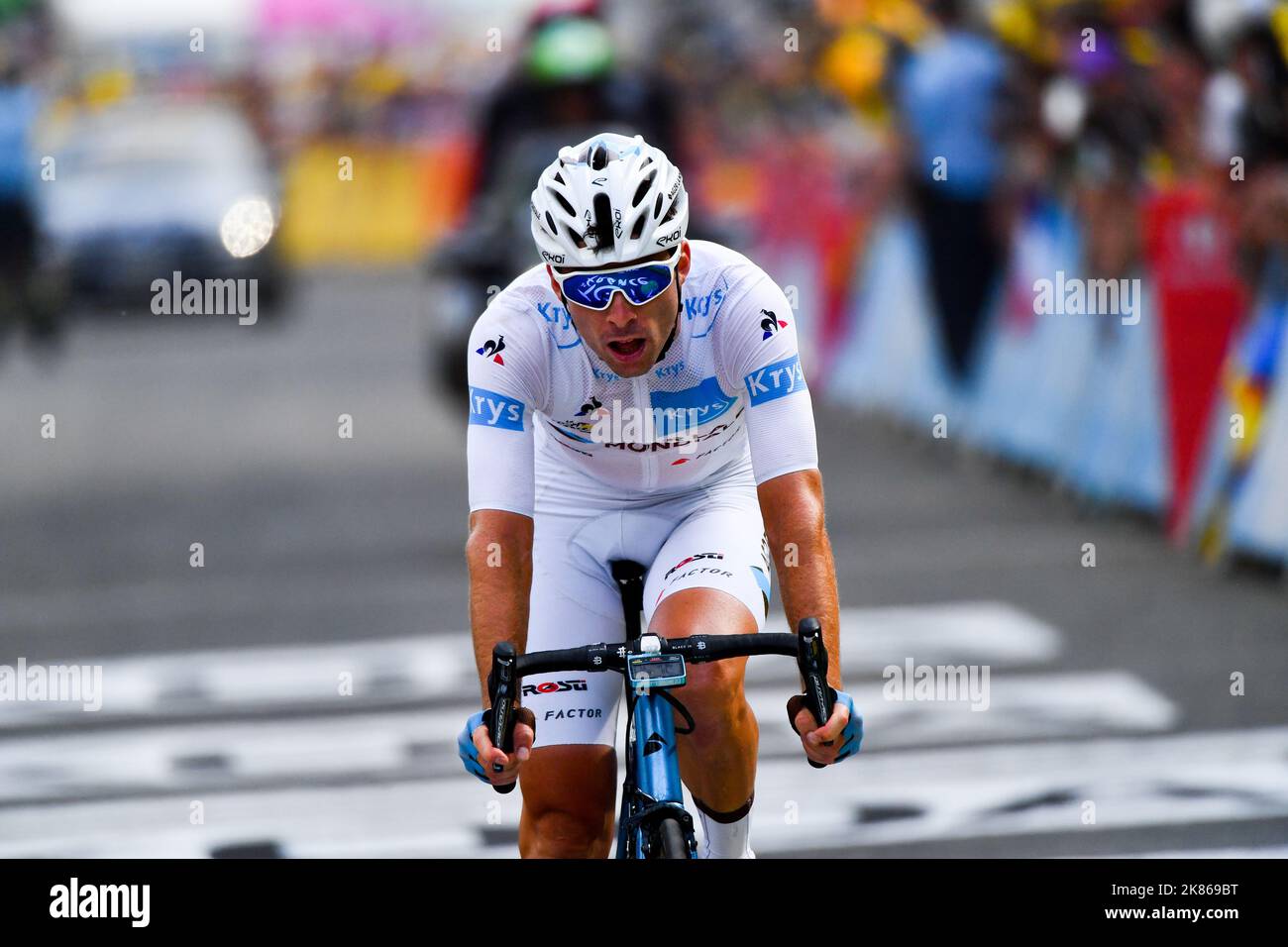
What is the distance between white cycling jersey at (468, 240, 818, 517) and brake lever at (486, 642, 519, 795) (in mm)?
482

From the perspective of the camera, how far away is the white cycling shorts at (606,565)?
488 cm

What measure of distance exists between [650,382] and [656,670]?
2.34ft

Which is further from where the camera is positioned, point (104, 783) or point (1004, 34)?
point (1004, 34)

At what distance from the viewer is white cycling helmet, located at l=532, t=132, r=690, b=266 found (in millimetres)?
4383

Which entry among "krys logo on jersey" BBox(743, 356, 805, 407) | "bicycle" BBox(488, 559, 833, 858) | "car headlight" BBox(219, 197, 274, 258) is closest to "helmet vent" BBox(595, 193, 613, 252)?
"krys logo on jersey" BBox(743, 356, 805, 407)

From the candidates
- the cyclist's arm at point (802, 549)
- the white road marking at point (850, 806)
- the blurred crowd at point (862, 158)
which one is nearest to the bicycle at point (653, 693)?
the cyclist's arm at point (802, 549)

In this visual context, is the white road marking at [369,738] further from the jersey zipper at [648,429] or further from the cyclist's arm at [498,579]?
the cyclist's arm at [498,579]

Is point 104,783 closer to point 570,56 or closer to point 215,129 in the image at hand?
point 570,56

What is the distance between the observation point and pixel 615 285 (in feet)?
14.5

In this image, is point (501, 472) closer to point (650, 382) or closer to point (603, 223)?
point (650, 382)

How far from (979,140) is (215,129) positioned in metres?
14.5

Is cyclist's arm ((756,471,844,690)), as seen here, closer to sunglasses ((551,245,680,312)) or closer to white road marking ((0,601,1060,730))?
sunglasses ((551,245,680,312))
